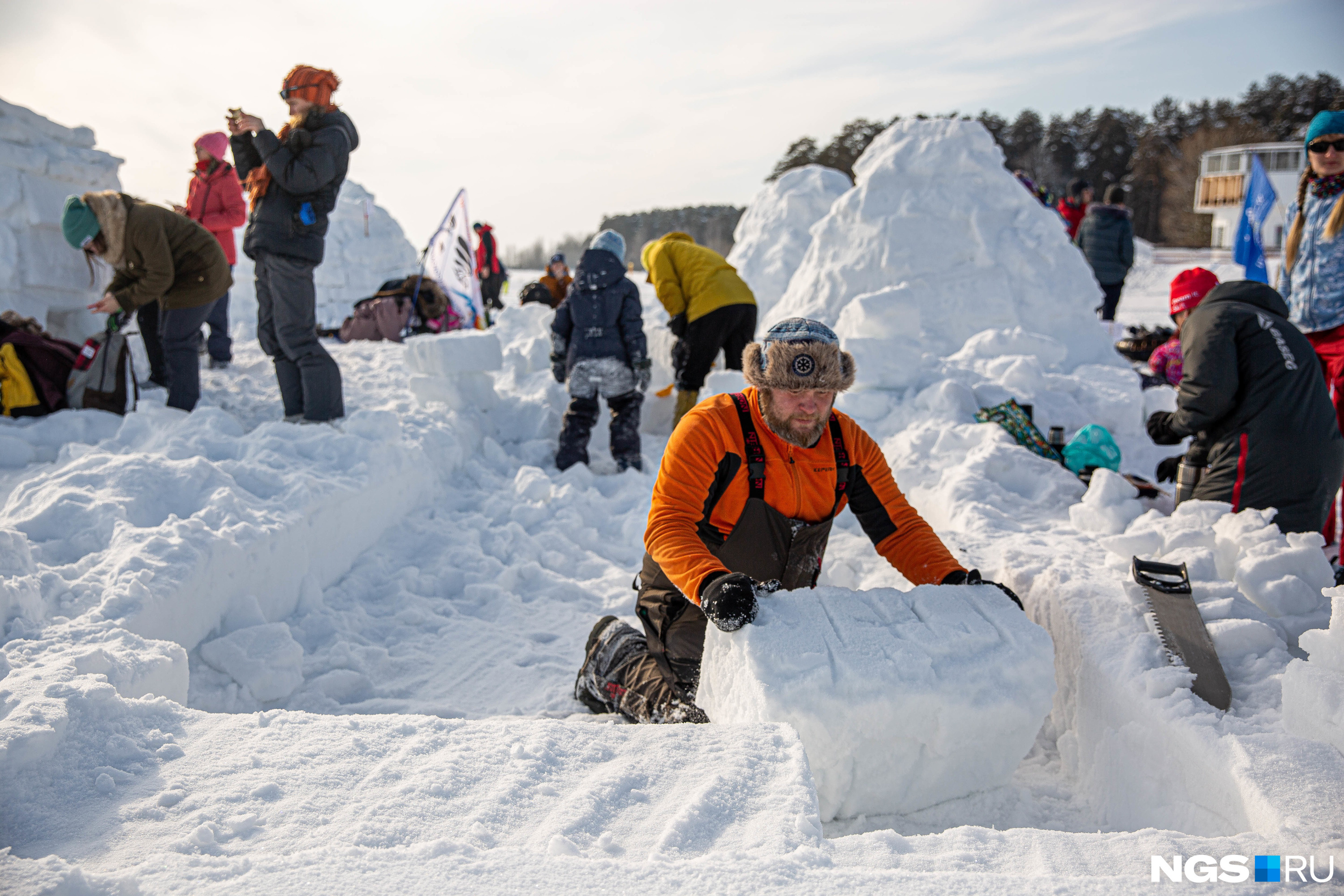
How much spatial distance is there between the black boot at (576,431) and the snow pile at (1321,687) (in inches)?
160

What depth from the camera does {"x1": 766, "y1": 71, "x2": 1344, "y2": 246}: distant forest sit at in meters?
29.3

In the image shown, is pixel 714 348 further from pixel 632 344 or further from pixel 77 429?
pixel 77 429

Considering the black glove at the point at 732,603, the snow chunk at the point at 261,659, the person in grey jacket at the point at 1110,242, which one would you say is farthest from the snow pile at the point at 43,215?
the person in grey jacket at the point at 1110,242

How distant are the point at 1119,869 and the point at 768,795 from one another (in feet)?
2.01

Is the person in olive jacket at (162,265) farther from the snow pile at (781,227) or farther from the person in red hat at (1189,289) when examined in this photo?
A: the snow pile at (781,227)

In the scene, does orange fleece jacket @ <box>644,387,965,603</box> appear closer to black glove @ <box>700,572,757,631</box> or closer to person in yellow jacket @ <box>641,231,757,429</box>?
black glove @ <box>700,572,757,631</box>

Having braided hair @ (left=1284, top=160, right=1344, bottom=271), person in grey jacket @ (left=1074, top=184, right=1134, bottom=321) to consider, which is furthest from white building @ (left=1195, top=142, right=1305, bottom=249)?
braided hair @ (left=1284, top=160, right=1344, bottom=271)

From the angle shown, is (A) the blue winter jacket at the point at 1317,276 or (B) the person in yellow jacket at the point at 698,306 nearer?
(A) the blue winter jacket at the point at 1317,276

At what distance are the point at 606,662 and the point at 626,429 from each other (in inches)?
110

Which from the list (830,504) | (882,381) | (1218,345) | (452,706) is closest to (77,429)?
(452,706)

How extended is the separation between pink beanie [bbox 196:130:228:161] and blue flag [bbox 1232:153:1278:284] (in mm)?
8338

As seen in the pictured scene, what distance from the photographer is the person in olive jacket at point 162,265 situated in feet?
14.1

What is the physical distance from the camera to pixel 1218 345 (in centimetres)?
294

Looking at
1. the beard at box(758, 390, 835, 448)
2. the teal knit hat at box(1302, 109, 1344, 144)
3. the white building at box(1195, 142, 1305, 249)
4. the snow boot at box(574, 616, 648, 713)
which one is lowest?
the snow boot at box(574, 616, 648, 713)
